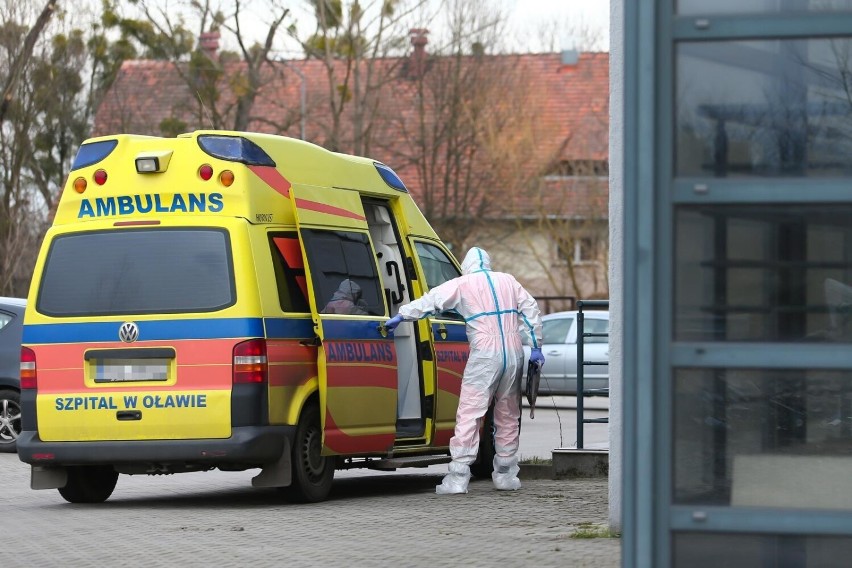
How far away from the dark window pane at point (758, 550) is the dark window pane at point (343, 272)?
629 centimetres

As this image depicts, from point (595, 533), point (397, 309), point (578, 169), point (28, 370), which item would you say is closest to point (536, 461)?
point (397, 309)

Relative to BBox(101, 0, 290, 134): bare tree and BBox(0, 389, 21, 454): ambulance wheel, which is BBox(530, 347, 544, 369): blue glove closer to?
BBox(0, 389, 21, 454): ambulance wheel

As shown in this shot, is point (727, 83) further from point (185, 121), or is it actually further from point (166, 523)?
point (185, 121)

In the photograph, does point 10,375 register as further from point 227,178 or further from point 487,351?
point 227,178

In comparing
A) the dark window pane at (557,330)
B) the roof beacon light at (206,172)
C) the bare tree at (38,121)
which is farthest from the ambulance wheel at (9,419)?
the bare tree at (38,121)

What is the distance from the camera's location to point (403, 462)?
12398mm

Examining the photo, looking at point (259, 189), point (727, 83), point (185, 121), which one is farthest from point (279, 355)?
point (185, 121)

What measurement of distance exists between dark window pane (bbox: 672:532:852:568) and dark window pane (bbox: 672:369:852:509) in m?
0.10

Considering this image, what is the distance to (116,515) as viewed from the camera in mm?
10914

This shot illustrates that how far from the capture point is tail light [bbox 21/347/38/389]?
1114 centimetres

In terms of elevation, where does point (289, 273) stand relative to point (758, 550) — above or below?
above

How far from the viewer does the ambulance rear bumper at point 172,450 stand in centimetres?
1059

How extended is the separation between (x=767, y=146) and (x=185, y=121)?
36.9 metres

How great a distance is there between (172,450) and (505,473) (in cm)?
291
